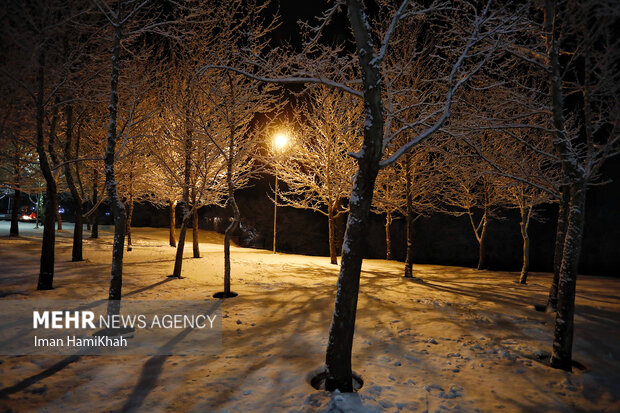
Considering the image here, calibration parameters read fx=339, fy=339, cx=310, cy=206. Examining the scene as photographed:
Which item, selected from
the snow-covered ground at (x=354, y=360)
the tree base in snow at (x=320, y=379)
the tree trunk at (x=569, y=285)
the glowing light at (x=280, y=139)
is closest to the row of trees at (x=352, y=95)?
the tree trunk at (x=569, y=285)

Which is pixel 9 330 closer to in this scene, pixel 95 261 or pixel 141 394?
pixel 141 394

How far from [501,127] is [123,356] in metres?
8.16

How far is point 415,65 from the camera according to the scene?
45.7ft

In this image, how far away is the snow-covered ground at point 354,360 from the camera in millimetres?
4691

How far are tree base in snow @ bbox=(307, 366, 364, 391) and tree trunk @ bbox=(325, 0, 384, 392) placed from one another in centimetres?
25

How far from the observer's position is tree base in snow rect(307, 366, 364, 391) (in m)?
5.11

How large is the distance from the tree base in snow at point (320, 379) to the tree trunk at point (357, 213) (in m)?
0.25

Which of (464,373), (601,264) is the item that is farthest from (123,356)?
(601,264)

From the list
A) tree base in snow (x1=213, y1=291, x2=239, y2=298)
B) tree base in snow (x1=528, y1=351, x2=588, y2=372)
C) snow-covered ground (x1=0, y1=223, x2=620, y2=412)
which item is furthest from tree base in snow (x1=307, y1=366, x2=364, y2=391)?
tree base in snow (x1=213, y1=291, x2=239, y2=298)

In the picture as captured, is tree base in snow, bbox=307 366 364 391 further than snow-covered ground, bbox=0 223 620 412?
Yes

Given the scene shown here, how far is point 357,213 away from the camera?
490 cm

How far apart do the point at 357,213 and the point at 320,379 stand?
269cm

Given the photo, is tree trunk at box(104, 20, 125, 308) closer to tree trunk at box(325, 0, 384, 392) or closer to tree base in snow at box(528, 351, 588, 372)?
tree trunk at box(325, 0, 384, 392)

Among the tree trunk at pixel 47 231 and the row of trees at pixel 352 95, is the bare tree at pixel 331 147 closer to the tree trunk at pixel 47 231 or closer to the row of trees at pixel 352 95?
the row of trees at pixel 352 95
